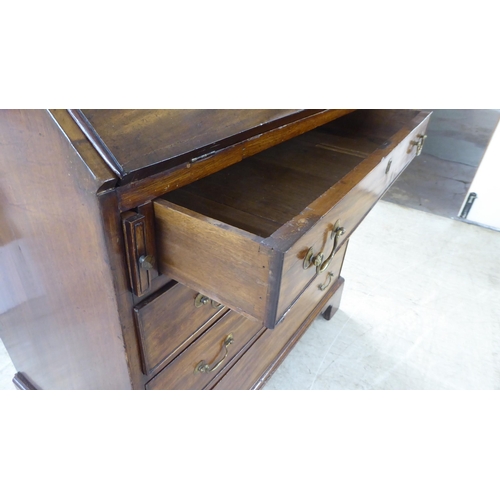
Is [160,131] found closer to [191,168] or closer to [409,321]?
[191,168]

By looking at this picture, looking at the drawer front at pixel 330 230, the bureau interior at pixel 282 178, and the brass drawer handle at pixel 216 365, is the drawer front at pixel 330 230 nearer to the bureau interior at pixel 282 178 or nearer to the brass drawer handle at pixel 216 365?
the bureau interior at pixel 282 178

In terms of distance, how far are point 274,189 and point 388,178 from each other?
1.06ft

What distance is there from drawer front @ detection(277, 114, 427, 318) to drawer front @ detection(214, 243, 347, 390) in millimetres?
383

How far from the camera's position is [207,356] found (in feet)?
2.68

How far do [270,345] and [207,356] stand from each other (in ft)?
1.04

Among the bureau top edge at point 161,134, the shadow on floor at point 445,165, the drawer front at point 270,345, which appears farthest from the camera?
the shadow on floor at point 445,165

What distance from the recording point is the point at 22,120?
0.49 m

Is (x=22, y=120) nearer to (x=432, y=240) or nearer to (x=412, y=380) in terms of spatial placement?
(x=412, y=380)

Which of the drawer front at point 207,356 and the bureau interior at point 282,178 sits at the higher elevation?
the bureau interior at point 282,178

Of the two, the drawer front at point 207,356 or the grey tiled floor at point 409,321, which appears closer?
the drawer front at point 207,356

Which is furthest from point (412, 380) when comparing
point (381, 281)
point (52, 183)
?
point (52, 183)

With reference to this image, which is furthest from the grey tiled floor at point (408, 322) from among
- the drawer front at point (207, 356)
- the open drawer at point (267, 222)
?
the open drawer at point (267, 222)

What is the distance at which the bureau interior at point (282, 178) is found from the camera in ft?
1.96

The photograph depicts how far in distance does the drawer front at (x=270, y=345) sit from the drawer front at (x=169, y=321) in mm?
Answer: 249
